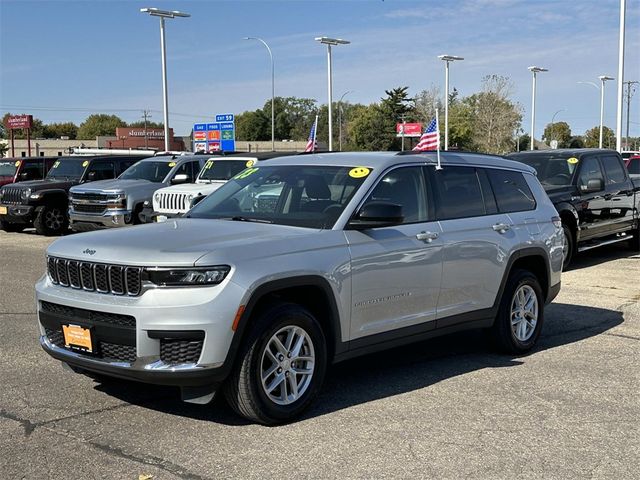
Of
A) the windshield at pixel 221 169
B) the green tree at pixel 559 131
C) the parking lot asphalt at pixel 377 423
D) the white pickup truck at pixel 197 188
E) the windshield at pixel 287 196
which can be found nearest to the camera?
the parking lot asphalt at pixel 377 423

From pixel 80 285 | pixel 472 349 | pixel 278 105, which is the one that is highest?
pixel 278 105

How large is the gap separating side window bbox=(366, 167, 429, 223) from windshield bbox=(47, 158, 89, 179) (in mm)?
15163

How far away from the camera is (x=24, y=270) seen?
12102 millimetres

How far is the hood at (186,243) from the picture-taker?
4480 millimetres

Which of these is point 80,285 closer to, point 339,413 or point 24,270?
point 339,413

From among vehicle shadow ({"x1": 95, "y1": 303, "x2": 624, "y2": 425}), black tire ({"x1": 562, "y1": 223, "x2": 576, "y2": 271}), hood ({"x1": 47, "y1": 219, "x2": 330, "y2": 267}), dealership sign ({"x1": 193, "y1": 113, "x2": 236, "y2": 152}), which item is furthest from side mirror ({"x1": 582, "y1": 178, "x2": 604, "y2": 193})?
dealership sign ({"x1": 193, "y1": 113, "x2": 236, "y2": 152})

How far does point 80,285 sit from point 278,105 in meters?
136

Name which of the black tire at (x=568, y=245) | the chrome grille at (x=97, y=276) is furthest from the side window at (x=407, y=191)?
the black tire at (x=568, y=245)

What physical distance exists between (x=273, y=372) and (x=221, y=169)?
11.4m

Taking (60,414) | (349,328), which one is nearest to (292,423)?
(349,328)

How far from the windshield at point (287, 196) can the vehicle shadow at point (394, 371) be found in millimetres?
1331

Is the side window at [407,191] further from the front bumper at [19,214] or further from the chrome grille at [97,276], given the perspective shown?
the front bumper at [19,214]

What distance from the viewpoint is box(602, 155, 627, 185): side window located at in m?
13.4

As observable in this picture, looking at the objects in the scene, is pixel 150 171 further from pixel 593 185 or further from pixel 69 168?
pixel 593 185
